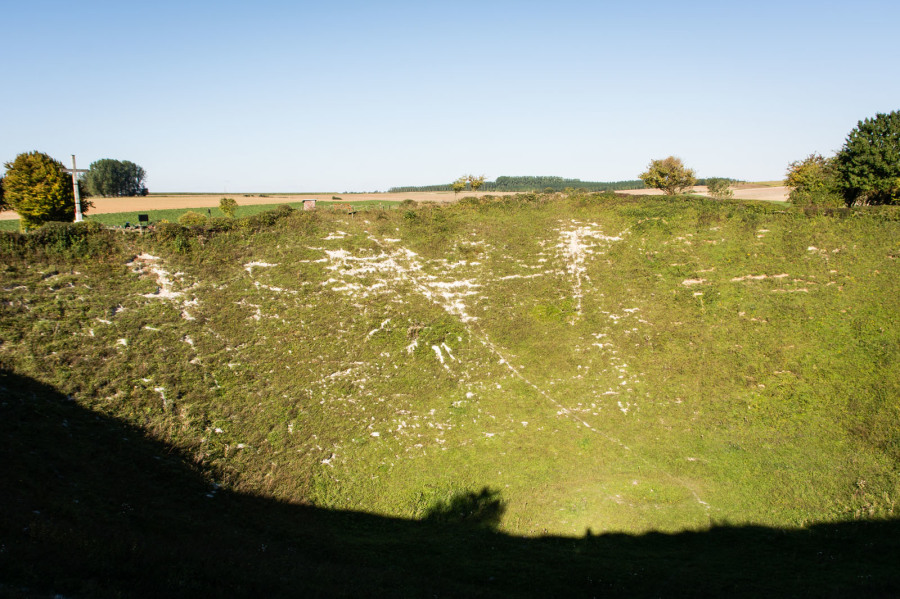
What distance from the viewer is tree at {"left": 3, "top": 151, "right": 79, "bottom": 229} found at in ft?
139

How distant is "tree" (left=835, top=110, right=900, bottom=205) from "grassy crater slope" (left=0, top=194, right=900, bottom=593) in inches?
644

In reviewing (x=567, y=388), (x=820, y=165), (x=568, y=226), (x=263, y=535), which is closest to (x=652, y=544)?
(x=567, y=388)

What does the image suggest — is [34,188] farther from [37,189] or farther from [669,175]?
[669,175]

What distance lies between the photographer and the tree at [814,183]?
39.7 m

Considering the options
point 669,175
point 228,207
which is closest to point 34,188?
point 228,207

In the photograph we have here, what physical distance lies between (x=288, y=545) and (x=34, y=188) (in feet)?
152

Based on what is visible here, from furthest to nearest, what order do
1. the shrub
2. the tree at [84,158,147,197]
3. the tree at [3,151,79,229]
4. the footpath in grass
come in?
the tree at [84,158,147,197], the tree at [3,151,79,229], the shrub, the footpath in grass

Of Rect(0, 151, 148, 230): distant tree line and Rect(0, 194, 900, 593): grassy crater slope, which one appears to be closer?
Rect(0, 194, 900, 593): grassy crater slope

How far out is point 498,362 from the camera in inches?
1001

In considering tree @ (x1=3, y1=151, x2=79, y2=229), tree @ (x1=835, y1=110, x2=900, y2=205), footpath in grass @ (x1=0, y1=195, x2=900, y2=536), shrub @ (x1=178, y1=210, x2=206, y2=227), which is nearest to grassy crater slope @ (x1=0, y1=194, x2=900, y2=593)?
footpath in grass @ (x1=0, y1=195, x2=900, y2=536)

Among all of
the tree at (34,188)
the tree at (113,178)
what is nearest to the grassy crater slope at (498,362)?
the tree at (34,188)

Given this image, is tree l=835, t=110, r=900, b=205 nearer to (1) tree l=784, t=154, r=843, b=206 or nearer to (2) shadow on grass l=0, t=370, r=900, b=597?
(1) tree l=784, t=154, r=843, b=206

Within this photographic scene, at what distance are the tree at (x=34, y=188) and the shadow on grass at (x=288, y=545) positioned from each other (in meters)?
33.7

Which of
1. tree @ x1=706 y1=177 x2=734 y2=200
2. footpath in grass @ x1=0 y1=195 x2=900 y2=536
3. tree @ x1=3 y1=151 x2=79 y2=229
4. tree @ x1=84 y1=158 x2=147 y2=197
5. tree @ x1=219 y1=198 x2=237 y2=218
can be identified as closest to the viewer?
footpath in grass @ x1=0 y1=195 x2=900 y2=536
